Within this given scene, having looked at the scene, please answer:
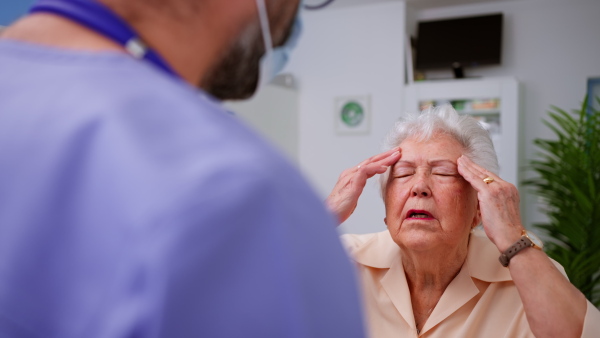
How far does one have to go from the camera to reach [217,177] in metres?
0.37

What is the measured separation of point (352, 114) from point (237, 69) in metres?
5.47

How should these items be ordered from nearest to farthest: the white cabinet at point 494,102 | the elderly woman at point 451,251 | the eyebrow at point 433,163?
1. the elderly woman at point 451,251
2. the eyebrow at point 433,163
3. the white cabinet at point 494,102

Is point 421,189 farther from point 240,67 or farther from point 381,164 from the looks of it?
point 240,67

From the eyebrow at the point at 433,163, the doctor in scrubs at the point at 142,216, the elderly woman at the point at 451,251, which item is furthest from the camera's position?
the eyebrow at the point at 433,163

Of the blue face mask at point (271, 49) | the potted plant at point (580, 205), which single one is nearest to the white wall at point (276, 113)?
the potted plant at point (580, 205)

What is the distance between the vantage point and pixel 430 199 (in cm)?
189

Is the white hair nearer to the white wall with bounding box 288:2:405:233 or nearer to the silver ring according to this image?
the silver ring

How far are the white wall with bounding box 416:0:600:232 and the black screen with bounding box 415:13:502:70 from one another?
22cm

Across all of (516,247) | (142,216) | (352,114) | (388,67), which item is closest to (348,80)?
(352,114)

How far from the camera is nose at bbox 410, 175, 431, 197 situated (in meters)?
1.89

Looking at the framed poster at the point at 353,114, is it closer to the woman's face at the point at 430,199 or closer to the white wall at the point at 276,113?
the white wall at the point at 276,113

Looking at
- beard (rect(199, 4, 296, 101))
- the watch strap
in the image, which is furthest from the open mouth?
beard (rect(199, 4, 296, 101))

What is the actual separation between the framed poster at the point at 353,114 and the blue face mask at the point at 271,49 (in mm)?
5135

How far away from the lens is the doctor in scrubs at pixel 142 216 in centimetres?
36
